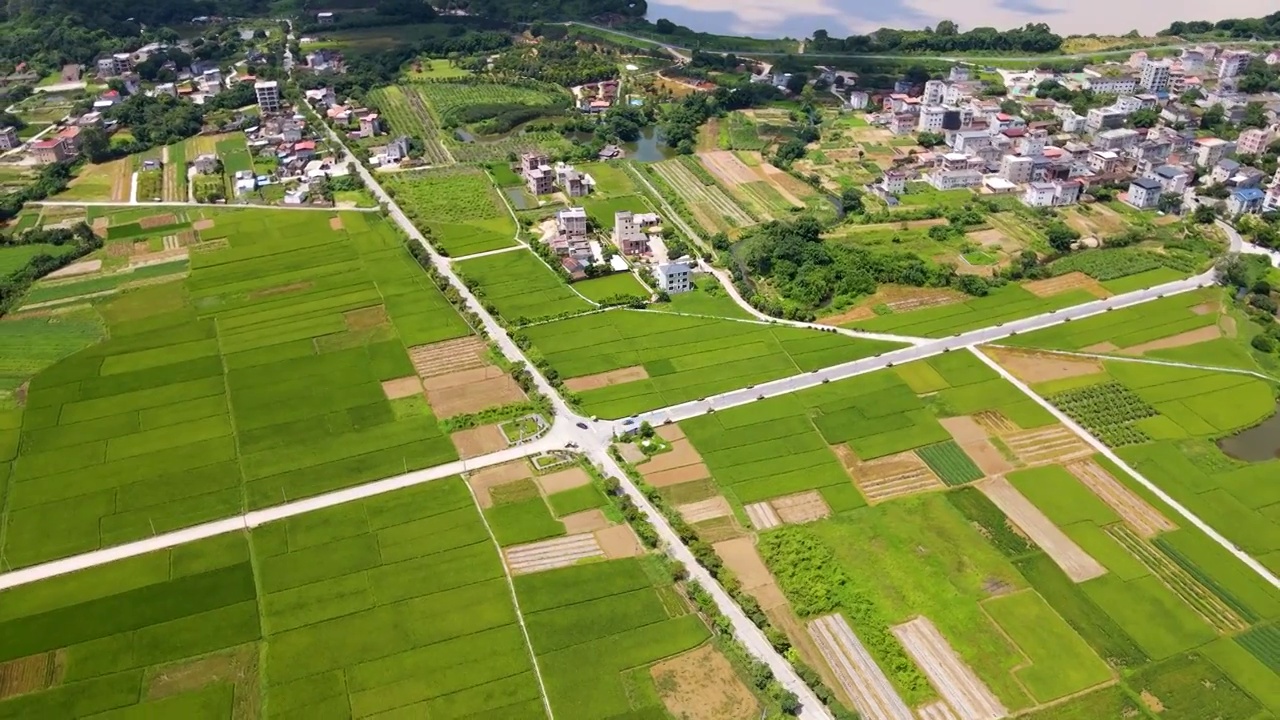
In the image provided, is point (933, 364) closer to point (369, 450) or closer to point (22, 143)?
point (369, 450)

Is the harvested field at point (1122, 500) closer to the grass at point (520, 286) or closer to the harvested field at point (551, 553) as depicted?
the harvested field at point (551, 553)

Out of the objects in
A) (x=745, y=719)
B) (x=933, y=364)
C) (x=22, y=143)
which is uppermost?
(x=22, y=143)

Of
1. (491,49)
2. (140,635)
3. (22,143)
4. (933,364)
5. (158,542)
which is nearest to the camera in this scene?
(140,635)

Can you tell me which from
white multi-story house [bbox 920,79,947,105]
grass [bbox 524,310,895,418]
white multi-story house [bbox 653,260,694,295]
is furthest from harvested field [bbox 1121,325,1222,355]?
white multi-story house [bbox 920,79,947,105]

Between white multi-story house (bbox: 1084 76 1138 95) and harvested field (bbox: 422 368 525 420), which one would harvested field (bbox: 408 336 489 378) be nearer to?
harvested field (bbox: 422 368 525 420)

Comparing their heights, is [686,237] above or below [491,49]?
below

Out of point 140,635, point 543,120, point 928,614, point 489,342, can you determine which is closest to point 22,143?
point 543,120

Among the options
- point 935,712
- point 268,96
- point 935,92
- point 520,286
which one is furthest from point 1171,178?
point 268,96
